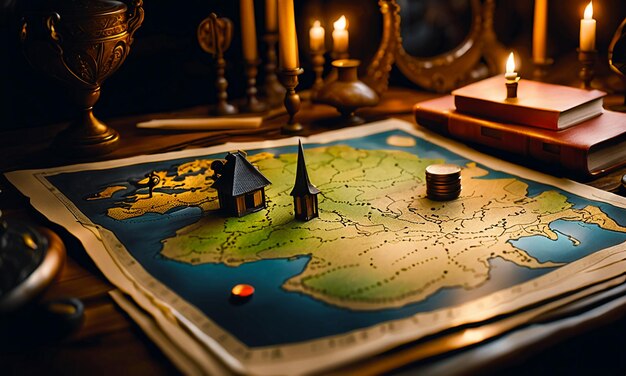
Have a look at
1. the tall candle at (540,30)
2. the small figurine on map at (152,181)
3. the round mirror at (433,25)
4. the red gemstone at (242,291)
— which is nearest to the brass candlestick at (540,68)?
the tall candle at (540,30)

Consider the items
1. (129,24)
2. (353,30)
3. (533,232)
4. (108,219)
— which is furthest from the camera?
(353,30)

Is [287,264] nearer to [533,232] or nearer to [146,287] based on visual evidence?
[146,287]

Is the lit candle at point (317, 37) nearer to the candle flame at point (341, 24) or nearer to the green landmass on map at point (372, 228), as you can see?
the candle flame at point (341, 24)

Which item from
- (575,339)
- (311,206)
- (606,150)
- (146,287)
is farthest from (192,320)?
(606,150)

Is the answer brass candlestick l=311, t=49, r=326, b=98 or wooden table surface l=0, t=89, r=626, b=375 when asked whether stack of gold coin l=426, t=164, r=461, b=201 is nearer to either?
wooden table surface l=0, t=89, r=626, b=375

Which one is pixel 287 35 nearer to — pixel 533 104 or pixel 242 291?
pixel 533 104

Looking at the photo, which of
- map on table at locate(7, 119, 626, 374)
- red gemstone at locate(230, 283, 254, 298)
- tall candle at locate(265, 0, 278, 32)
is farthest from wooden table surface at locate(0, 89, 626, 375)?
tall candle at locate(265, 0, 278, 32)

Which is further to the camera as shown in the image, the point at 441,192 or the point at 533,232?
the point at 441,192
